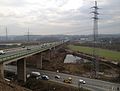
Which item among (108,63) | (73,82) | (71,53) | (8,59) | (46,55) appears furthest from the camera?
(71,53)

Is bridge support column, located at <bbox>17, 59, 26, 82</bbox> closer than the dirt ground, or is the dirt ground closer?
the dirt ground

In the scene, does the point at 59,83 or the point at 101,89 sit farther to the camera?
the point at 59,83

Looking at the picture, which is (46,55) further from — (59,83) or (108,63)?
(59,83)

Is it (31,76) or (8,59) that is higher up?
(8,59)

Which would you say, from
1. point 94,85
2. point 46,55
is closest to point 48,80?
point 94,85

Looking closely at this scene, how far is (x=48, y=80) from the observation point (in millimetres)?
55031

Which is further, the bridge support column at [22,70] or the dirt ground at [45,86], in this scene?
the bridge support column at [22,70]

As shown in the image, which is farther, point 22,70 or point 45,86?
point 22,70

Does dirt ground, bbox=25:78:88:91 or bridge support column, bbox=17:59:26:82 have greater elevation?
bridge support column, bbox=17:59:26:82

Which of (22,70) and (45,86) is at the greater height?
(22,70)

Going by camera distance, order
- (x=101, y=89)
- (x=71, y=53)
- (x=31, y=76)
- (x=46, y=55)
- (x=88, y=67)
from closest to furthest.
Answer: (x=101, y=89), (x=31, y=76), (x=88, y=67), (x=46, y=55), (x=71, y=53)

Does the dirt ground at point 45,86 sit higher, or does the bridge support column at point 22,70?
the bridge support column at point 22,70

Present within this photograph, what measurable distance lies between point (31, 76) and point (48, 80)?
8.18 metres

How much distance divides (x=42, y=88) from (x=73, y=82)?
748 cm
